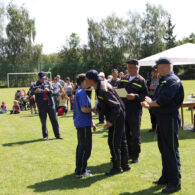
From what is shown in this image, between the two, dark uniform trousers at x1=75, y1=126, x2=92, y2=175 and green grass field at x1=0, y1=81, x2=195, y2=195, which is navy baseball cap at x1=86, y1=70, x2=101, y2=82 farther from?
green grass field at x1=0, y1=81, x2=195, y2=195

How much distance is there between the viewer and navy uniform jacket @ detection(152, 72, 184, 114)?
440cm

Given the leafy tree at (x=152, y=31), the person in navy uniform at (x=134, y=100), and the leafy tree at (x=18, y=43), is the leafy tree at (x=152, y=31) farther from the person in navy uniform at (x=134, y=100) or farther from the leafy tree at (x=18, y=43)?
the person in navy uniform at (x=134, y=100)

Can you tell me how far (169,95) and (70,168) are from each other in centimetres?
289

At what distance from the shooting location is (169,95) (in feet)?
14.4

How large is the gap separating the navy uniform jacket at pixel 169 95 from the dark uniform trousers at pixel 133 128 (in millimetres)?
1622

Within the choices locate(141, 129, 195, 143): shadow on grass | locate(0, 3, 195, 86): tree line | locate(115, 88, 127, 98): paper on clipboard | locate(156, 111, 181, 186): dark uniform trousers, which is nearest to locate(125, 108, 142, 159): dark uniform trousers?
locate(115, 88, 127, 98): paper on clipboard

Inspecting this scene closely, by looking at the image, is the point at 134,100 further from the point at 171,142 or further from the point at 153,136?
the point at 153,136

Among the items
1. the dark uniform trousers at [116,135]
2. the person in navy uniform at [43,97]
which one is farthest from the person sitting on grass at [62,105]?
the dark uniform trousers at [116,135]

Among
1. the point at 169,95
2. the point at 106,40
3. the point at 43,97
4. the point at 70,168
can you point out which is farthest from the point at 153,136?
the point at 106,40

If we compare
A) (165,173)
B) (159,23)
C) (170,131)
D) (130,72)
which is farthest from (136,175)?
(159,23)

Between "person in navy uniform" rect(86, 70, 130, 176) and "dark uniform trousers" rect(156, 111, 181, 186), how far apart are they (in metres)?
0.84

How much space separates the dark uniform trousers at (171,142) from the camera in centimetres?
452

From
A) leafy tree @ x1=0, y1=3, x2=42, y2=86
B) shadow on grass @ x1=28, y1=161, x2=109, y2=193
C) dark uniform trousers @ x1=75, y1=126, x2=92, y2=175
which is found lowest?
shadow on grass @ x1=28, y1=161, x2=109, y2=193

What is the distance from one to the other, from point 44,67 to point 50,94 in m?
44.6
